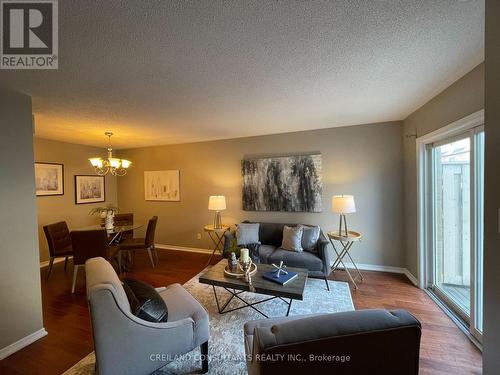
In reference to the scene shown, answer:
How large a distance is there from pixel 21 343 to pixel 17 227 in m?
1.10

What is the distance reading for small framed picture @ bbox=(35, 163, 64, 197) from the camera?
3933 mm

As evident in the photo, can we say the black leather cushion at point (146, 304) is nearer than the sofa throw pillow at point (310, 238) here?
Yes

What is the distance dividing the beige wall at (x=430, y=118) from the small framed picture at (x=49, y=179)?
6281 mm

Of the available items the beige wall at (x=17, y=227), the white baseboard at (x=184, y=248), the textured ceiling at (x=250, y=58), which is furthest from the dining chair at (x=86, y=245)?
the white baseboard at (x=184, y=248)

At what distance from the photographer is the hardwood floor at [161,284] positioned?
5.78ft

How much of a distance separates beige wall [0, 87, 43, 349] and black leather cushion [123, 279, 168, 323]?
1293mm

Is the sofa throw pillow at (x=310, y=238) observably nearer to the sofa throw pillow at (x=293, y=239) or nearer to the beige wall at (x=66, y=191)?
the sofa throw pillow at (x=293, y=239)

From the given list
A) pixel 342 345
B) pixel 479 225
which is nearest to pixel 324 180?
pixel 479 225

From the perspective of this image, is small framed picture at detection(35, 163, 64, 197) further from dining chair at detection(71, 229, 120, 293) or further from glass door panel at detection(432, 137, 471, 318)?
glass door panel at detection(432, 137, 471, 318)

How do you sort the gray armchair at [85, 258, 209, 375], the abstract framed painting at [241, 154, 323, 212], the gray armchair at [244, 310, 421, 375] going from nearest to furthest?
the gray armchair at [244, 310, 421, 375], the gray armchair at [85, 258, 209, 375], the abstract framed painting at [241, 154, 323, 212]

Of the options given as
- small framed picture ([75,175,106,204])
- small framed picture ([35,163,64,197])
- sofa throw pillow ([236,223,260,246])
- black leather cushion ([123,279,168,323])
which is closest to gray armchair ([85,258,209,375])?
black leather cushion ([123,279,168,323])

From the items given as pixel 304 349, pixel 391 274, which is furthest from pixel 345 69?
pixel 391 274

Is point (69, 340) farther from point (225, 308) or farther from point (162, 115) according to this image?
point (162, 115)
